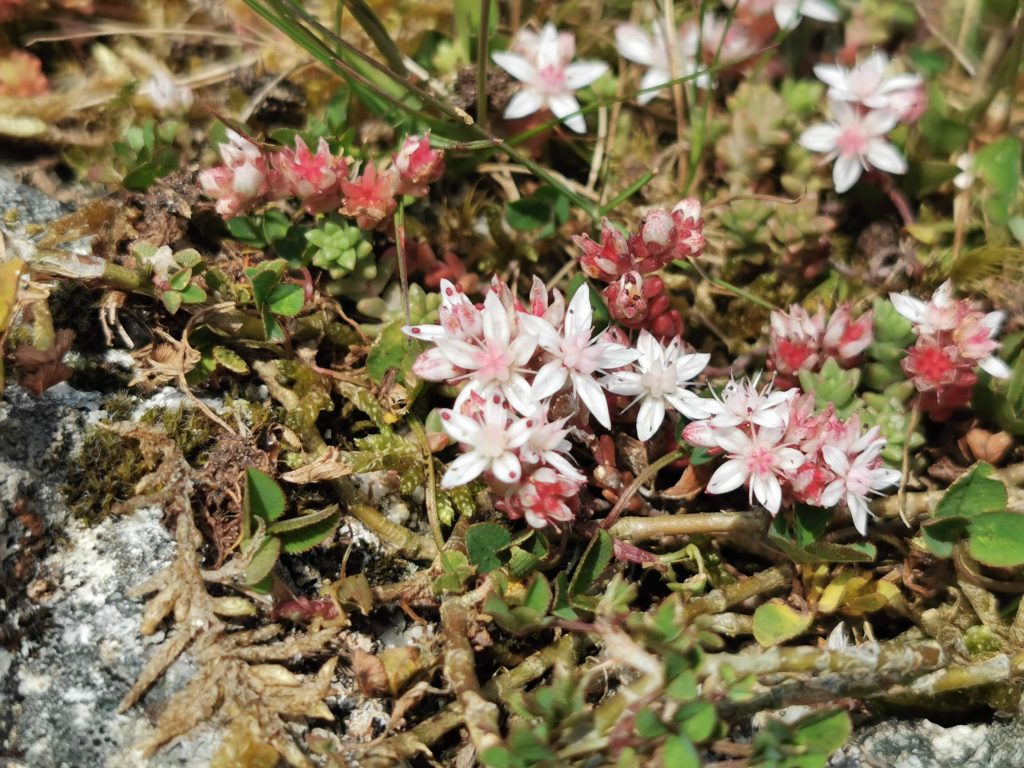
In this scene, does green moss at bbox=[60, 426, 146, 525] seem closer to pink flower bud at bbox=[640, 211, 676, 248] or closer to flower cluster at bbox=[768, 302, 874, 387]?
pink flower bud at bbox=[640, 211, 676, 248]

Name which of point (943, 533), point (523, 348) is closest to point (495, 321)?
point (523, 348)

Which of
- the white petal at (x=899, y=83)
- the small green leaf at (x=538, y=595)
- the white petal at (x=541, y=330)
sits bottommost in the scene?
the small green leaf at (x=538, y=595)

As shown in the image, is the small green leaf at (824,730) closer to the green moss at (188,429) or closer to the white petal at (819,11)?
the green moss at (188,429)

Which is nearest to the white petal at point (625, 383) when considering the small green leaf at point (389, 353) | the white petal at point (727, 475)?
the white petal at point (727, 475)

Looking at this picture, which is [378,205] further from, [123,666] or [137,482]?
[123,666]

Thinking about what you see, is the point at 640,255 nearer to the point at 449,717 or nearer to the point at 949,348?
the point at 949,348
